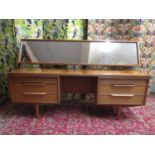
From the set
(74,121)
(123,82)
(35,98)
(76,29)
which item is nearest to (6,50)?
(35,98)

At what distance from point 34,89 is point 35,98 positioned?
4.2 inches

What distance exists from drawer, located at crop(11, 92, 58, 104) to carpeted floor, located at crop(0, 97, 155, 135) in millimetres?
252

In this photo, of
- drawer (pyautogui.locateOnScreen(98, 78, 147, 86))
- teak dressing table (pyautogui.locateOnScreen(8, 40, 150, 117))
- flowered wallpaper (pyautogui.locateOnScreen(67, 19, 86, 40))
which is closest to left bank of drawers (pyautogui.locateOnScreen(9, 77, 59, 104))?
teak dressing table (pyautogui.locateOnScreen(8, 40, 150, 117))

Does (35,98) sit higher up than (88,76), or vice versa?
(88,76)

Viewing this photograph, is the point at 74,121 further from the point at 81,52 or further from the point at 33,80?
the point at 81,52

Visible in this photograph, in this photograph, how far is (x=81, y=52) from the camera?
176 centimetres

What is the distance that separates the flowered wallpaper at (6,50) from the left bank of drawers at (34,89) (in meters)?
0.62

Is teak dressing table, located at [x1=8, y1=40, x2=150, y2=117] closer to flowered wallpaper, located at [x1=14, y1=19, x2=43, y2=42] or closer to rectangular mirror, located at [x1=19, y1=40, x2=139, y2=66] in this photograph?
rectangular mirror, located at [x1=19, y1=40, x2=139, y2=66]

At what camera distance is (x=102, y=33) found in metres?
1.90
